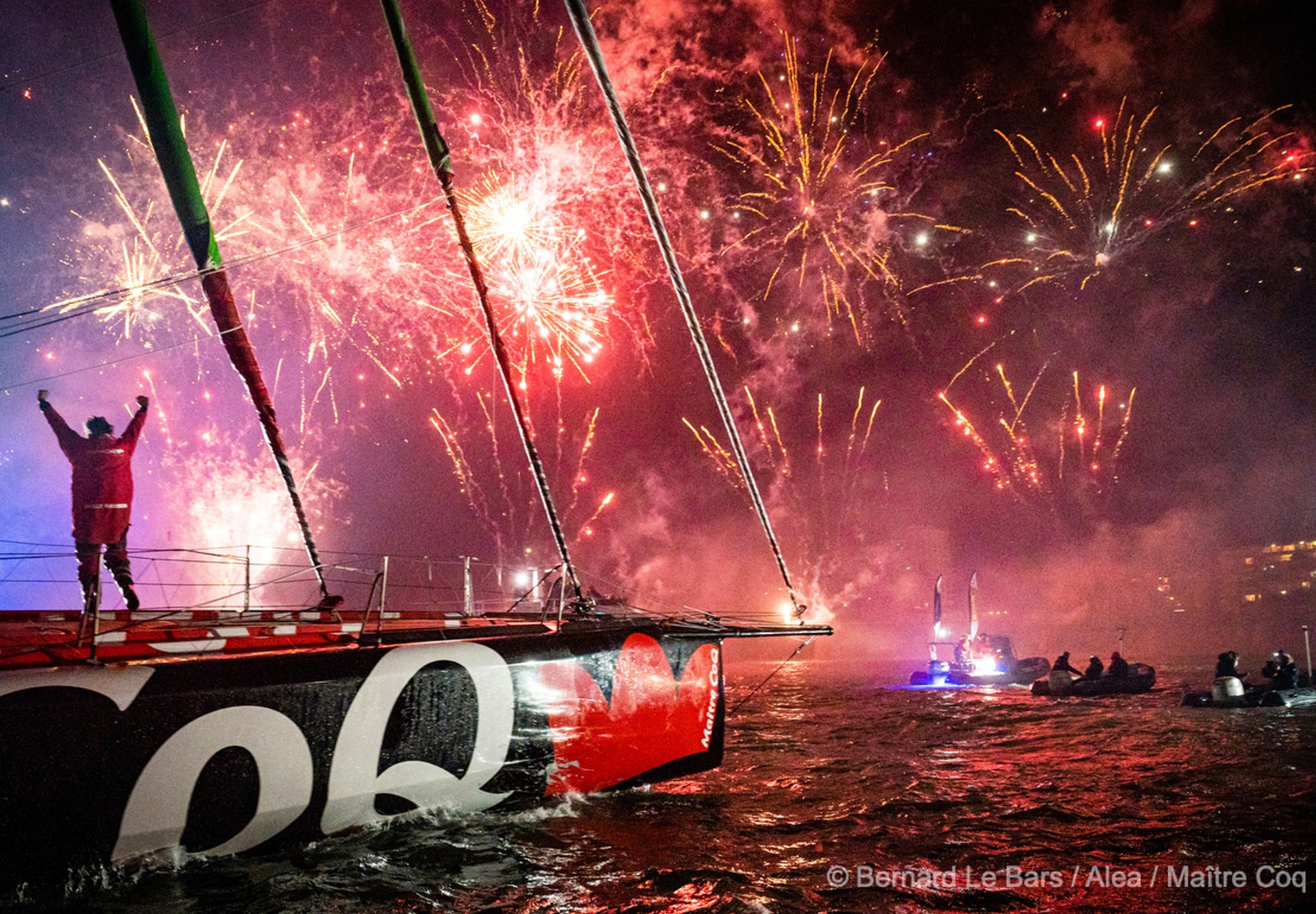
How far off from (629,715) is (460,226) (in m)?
7.17

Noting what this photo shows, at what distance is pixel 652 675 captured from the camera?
8.95 meters

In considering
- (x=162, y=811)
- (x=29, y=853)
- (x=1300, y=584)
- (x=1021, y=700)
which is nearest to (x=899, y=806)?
(x=162, y=811)

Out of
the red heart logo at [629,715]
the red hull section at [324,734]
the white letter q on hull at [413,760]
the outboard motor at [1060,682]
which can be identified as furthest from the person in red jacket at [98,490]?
the outboard motor at [1060,682]

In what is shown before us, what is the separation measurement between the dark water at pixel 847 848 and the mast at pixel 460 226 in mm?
3507

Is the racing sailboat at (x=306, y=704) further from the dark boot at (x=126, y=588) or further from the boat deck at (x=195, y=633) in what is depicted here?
the dark boot at (x=126, y=588)

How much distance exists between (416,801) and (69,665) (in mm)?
3546

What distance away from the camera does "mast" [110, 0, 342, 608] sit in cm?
835

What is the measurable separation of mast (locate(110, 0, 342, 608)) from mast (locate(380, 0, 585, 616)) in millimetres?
3228

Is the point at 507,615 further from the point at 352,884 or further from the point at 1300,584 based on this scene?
the point at 1300,584

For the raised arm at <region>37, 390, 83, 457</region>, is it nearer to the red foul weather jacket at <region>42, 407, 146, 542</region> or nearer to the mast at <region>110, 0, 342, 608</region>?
the red foul weather jacket at <region>42, 407, 146, 542</region>

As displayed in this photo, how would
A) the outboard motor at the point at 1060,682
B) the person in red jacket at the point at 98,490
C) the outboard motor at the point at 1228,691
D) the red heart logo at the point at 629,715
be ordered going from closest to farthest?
the red heart logo at the point at 629,715, the person in red jacket at the point at 98,490, the outboard motor at the point at 1228,691, the outboard motor at the point at 1060,682

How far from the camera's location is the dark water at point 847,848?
605 cm

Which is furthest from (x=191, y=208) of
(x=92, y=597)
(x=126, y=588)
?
(x=92, y=597)

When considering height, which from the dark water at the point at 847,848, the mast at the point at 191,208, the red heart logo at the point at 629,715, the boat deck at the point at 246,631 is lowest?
the dark water at the point at 847,848
